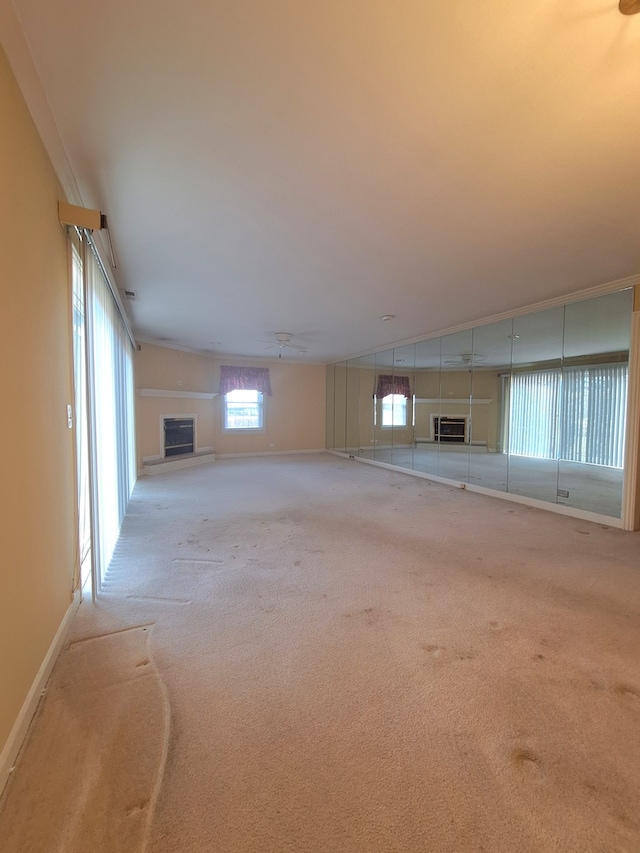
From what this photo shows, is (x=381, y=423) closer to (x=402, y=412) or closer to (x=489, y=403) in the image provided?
(x=402, y=412)

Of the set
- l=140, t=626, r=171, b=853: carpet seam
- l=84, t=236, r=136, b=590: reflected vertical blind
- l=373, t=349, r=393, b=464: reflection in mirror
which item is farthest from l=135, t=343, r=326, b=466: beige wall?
l=140, t=626, r=171, b=853: carpet seam

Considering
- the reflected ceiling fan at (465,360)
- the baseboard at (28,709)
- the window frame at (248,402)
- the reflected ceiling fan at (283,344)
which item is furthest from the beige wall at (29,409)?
the window frame at (248,402)

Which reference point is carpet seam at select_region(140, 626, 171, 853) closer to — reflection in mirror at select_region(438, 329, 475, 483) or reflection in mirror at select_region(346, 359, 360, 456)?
reflection in mirror at select_region(438, 329, 475, 483)

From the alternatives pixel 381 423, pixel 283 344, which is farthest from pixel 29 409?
pixel 381 423

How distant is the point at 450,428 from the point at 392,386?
1546 mm

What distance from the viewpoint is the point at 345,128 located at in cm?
155

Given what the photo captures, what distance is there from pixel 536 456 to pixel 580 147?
492cm

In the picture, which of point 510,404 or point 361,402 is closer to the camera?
point 510,404

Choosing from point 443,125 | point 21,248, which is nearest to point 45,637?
point 21,248

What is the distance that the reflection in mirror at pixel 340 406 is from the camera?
8.65m

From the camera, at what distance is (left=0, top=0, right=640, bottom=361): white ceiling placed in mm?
1149

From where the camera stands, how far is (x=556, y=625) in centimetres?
196

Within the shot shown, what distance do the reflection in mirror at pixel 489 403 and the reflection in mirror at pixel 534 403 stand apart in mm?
139

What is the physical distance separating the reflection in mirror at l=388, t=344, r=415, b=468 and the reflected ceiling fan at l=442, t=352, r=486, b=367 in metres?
0.96
